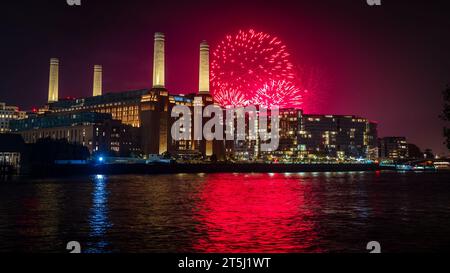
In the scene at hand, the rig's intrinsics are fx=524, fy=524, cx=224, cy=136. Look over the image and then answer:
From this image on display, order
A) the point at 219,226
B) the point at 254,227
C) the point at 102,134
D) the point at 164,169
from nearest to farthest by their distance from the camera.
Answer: the point at 254,227 → the point at 219,226 → the point at 164,169 → the point at 102,134

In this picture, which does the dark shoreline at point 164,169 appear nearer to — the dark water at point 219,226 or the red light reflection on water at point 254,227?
the dark water at point 219,226

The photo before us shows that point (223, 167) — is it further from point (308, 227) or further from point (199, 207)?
point (308, 227)

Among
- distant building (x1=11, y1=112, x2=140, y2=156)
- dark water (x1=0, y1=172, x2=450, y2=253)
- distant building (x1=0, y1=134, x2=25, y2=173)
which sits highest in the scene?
distant building (x1=11, y1=112, x2=140, y2=156)

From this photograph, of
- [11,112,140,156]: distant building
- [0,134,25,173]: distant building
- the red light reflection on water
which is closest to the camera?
the red light reflection on water

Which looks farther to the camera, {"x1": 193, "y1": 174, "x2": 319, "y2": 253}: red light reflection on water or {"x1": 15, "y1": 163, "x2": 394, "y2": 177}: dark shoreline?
{"x1": 15, "y1": 163, "x2": 394, "y2": 177}: dark shoreline

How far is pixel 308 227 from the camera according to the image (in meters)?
29.7

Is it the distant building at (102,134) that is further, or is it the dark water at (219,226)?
the distant building at (102,134)

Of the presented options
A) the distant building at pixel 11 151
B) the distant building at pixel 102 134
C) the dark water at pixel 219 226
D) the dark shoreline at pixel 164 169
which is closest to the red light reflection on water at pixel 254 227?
the dark water at pixel 219 226

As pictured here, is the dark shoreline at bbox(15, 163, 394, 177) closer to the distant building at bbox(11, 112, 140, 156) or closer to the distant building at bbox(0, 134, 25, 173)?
the distant building at bbox(0, 134, 25, 173)

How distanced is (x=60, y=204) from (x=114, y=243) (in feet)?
69.7

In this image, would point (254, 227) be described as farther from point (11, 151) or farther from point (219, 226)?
point (11, 151)

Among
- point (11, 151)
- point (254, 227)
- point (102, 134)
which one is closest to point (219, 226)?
point (254, 227)

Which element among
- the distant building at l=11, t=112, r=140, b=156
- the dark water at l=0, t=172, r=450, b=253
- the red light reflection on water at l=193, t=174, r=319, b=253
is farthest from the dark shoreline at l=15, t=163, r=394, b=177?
the red light reflection on water at l=193, t=174, r=319, b=253

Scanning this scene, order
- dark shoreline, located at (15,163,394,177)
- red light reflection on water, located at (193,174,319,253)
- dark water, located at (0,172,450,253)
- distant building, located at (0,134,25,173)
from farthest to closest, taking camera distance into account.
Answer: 1. dark shoreline, located at (15,163,394,177)
2. distant building, located at (0,134,25,173)
3. dark water, located at (0,172,450,253)
4. red light reflection on water, located at (193,174,319,253)
